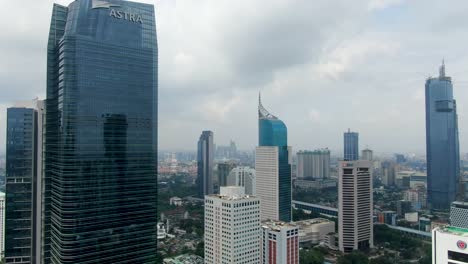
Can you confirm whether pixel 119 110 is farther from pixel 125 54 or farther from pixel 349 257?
pixel 349 257

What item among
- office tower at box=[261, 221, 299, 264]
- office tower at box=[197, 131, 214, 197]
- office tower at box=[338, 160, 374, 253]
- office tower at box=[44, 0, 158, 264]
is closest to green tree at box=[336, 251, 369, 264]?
office tower at box=[338, 160, 374, 253]

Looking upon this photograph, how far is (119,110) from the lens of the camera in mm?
15266

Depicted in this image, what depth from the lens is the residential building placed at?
15758 mm

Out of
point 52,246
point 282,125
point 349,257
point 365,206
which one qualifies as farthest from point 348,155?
Answer: point 52,246

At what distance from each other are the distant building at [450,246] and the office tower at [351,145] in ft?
192

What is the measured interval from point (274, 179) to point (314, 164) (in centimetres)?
3258

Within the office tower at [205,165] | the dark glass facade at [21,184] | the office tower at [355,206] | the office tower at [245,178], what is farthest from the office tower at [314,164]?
the dark glass facade at [21,184]

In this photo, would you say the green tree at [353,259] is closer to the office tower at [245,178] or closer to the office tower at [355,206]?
the office tower at [355,206]

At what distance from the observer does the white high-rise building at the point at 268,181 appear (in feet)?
102

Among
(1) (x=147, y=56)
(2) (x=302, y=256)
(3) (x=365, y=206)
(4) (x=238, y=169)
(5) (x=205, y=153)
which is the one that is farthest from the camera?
(5) (x=205, y=153)

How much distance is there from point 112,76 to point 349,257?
693 inches

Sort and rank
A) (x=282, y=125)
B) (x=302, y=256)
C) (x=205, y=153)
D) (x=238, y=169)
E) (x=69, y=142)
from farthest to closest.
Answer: (x=205, y=153), (x=238, y=169), (x=282, y=125), (x=302, y=256), (x=69, y=142)

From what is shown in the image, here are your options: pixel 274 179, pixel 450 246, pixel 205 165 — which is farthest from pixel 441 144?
pixel 450 246

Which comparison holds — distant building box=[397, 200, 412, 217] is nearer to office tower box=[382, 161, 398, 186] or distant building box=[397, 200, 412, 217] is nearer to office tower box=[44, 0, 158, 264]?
office tower box=[382, 161, 398, 186]
